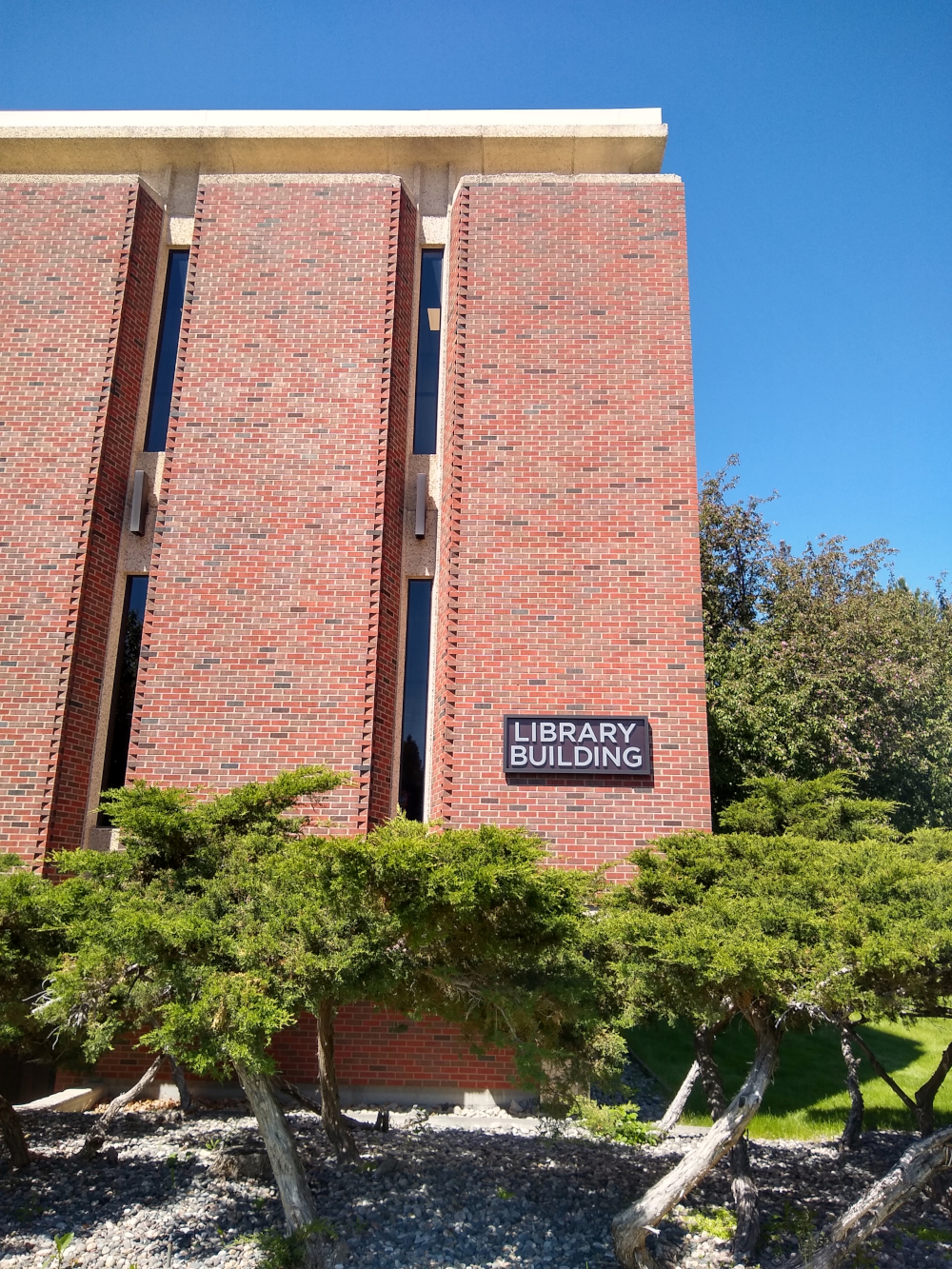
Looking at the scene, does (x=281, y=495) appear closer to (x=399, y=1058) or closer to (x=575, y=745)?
(x=575, y=745)

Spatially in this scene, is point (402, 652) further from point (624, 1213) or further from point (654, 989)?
point (624, 1213)

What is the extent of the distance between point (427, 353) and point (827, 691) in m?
8.19

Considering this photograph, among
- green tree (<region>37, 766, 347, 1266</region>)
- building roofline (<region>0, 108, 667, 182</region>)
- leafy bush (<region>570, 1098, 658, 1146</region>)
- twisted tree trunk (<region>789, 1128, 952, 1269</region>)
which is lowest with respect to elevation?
twisted tree trunk (<region>789, 1128, 952, 1269</region>)

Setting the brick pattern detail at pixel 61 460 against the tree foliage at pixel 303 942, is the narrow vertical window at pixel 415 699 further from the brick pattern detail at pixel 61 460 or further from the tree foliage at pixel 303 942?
the brick pattern detail at pixel 61 460

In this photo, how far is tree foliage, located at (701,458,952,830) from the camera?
13.3 metres

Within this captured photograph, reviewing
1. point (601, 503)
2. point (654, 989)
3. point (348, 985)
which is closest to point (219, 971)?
point (348, 985)

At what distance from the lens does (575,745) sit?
940 cm

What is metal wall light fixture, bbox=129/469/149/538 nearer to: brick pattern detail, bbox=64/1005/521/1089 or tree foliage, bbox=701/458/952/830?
brick pattern detail, bbox=64/1005/521/1089

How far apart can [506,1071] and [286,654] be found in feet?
16.6

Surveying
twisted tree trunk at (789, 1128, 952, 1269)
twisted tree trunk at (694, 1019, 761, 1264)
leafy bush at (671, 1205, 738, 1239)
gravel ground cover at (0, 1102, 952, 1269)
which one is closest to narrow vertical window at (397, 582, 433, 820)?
gravel ground cover at (0, 1102, 952, 1269)

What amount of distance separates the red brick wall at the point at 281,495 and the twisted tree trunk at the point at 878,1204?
5.44 metres

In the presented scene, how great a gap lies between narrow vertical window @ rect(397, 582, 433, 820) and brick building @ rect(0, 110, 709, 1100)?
1.7 inches

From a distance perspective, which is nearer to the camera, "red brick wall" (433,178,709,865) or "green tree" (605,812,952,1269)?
"green tree" (605,812,952,1269)

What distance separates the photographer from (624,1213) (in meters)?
5.96
